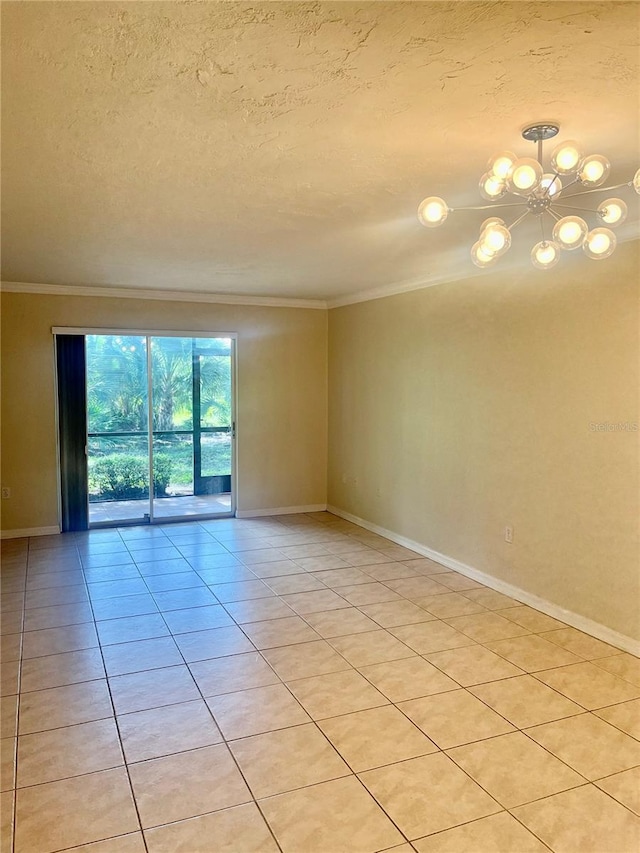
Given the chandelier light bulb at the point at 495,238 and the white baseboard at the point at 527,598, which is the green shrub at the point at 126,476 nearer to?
the white baseboard at the point at 527,598

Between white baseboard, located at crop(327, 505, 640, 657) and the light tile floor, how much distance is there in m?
0.07

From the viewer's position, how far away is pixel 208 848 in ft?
6.37

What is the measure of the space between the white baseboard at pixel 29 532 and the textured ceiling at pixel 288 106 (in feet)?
10.8

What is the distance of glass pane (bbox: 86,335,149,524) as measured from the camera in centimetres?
603

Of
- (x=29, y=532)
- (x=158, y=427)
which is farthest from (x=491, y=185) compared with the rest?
(x=29, y=532)

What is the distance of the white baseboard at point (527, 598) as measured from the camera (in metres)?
3.41

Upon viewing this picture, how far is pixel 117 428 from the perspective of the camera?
6145mm

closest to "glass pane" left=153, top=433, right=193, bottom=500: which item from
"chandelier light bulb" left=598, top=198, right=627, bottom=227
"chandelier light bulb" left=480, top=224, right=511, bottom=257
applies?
"chandelier light bulb" left=480, top=224, right=511, bottom=257

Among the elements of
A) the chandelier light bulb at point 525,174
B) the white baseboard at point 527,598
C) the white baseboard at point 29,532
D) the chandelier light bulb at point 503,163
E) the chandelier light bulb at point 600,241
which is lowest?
the white baseboard at point 527,598

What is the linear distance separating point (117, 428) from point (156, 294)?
Result: 1436 mm

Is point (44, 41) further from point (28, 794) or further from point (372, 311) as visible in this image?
point (372, 311)

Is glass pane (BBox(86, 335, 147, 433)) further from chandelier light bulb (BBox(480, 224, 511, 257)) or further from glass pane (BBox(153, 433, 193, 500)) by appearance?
chandelier light bulb (BBox(480, 224, 511, 257))

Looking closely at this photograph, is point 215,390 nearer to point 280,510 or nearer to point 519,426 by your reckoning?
point 280,510

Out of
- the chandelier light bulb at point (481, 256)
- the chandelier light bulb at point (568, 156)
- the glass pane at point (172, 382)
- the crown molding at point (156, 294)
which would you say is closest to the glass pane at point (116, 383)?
the glass pane at point (172, 382)
